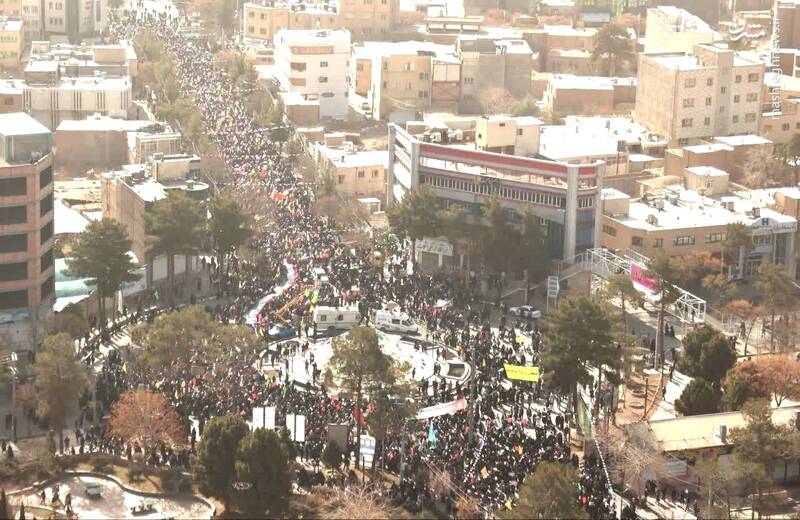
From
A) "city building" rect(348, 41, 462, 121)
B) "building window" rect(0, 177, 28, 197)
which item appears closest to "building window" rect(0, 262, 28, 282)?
"building window" rect(0, 177, 28, 197)

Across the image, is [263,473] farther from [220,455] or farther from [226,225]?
[226,225]

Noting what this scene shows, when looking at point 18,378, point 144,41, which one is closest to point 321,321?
point 18,378

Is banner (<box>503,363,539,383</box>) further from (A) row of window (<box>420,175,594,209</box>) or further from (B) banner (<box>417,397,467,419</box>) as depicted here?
(A) row of window (<box>420,175,594,209</box>)

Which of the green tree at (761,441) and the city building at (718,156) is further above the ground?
the city building at (718,156)

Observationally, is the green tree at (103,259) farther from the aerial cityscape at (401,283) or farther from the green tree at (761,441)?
the green tree at (761,441)

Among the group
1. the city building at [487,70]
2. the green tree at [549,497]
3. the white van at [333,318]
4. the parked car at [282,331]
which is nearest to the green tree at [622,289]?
the white van at [333,318]
